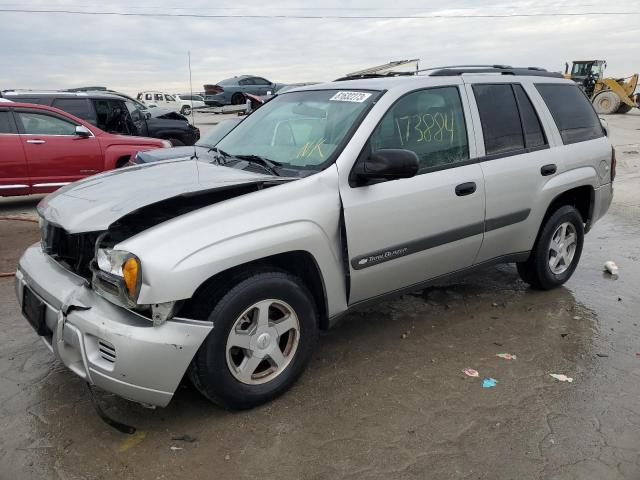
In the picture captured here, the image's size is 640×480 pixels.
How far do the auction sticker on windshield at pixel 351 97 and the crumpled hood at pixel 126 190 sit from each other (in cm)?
85

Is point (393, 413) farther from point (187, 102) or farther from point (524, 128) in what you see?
point (187, 102)

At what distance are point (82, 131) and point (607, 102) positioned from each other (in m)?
28.3

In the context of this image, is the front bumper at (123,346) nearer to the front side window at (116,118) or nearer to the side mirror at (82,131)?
the side mirror at (82,131)

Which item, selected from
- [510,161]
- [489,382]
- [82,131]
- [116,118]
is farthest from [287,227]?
[116,118]

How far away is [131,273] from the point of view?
8.14ft

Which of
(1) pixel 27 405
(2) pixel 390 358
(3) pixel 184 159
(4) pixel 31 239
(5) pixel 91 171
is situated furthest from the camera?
(5) pixel 91 171

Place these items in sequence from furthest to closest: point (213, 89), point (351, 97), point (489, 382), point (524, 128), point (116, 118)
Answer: point (213, 89) → point (116, 118) → point (524, 128) → point (351, 97) → point (489, 382)

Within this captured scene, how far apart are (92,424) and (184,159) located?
191cm

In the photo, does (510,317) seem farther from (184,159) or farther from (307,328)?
(184,159)

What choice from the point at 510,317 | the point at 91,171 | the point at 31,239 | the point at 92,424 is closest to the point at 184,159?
the point at 92,424

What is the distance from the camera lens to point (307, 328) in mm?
3062

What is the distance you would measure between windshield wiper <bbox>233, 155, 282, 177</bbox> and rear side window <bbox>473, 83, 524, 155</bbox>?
1.59 metres

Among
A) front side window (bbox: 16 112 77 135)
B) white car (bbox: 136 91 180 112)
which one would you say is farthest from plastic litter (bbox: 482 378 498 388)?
white car (bbox: 136 91 180 112)

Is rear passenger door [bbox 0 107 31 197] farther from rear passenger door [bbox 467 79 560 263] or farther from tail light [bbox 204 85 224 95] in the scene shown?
tail light [bbox 204 85 224 95]
